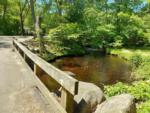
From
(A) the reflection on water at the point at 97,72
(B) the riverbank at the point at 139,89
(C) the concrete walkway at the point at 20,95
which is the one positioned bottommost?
(A) the reflection on water at the point at 97,72

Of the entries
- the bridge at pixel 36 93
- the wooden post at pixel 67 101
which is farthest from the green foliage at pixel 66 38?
the wooden post at pixel 67 101

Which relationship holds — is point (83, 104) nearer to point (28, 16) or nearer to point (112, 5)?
point (112, 5)

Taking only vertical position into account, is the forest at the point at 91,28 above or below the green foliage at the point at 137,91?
above

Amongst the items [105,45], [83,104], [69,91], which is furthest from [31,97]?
[105,45]

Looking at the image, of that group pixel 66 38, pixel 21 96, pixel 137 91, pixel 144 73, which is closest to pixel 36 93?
pixel 21 96

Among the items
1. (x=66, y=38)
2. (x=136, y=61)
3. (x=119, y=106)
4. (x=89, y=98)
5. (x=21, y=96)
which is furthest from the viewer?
(x=66, y=38)

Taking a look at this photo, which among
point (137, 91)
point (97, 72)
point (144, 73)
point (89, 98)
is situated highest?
point (89, 98)

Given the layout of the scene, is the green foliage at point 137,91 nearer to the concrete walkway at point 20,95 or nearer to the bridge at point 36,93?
the bridge at point 36,93

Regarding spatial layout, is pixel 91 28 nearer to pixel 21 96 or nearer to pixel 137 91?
pixel 137 91

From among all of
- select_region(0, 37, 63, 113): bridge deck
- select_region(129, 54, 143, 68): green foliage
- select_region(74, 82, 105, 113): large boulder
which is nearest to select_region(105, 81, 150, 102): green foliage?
select_region(74, 82, 105, 113): large boulder

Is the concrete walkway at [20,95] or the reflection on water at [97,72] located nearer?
the concrete walkway at [20,95]

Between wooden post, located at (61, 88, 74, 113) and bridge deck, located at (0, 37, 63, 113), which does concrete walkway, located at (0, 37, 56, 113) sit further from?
wooden post, located at (61, 88, 74, 113)

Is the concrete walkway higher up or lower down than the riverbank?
higher up

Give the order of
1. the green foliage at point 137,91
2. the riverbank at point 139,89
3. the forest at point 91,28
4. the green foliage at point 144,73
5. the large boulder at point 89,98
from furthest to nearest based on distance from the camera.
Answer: the forest at point 91,28, the green foliage at point 144,73, the green foliage at point 137,91, the riverbank at point 139,89, the large boulder at point 89,98
